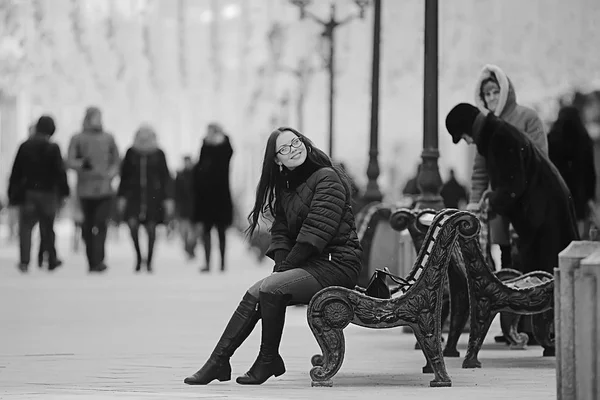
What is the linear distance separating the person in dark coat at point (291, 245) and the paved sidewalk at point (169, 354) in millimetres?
182

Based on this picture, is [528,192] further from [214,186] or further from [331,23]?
[331,23]

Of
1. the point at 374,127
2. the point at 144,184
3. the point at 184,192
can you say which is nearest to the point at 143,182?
the point at 144,184

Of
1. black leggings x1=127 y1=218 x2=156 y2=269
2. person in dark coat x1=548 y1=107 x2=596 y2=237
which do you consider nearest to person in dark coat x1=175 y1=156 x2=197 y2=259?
black leggings x1=127 y1=218 x2=156 y2=269

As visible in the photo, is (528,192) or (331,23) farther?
(331,23)

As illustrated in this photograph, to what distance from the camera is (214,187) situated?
987 inches

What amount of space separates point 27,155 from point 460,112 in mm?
11907

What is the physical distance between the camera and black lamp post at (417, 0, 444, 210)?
615 inches

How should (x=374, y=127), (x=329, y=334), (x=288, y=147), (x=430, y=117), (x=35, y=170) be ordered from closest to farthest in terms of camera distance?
(x=329, y=334), (x=288, y=147), (x=430, y=117), (x=374, y=127), (x=35, y=170)

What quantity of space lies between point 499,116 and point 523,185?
1557mm

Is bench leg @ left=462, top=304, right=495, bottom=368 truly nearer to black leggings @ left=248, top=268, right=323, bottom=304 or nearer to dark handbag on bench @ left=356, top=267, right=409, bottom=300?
dark handbag on bench @ left=356, top=267, right=409, bottom=300

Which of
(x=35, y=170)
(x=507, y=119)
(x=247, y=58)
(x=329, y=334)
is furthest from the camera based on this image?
(x=247, y=58)

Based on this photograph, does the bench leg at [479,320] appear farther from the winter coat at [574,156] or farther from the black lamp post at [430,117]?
the winter coat at [574,156]

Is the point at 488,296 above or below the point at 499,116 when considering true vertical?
below

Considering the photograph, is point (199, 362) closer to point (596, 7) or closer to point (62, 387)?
point (62, 387)
